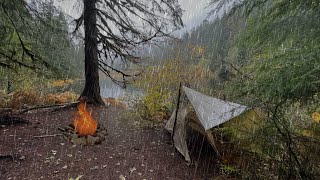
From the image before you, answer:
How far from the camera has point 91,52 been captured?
9547mm

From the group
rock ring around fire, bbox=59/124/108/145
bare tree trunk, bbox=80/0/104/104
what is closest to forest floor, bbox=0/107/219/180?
rock ring around fire, bbox=59/124/108/145

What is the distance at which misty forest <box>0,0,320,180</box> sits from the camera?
144 inches

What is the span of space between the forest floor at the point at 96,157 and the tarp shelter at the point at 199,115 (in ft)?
1.06

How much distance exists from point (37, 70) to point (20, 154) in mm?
3913

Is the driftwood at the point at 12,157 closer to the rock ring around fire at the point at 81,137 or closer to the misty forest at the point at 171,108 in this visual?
the misty forest at the point at 171,108

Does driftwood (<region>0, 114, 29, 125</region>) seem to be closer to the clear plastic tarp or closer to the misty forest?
the misty forest

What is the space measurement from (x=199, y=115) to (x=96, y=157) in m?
2.38

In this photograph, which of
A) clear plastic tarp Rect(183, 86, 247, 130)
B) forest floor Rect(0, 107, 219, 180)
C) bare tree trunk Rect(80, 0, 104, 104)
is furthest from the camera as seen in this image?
bare tree trunk Rect(80, 0, 104, 104)

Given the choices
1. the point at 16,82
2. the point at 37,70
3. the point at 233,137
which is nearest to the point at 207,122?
the point at 233,137

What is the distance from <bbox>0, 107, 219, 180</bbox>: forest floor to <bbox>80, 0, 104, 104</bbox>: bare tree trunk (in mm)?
2242

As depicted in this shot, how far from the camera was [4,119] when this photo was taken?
22.8 feet

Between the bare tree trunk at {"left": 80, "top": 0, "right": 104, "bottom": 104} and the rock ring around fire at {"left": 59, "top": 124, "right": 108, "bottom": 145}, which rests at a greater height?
the bare tree trunk at {"left": 80, "top": 0, "right": 104, "bottom": 104}

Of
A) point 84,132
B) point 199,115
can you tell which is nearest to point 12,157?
point 84,132

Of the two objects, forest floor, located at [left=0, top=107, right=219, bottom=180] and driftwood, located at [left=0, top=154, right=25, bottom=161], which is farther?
driftwood, located at [left=0, top=154, right=25, bottom=161]
